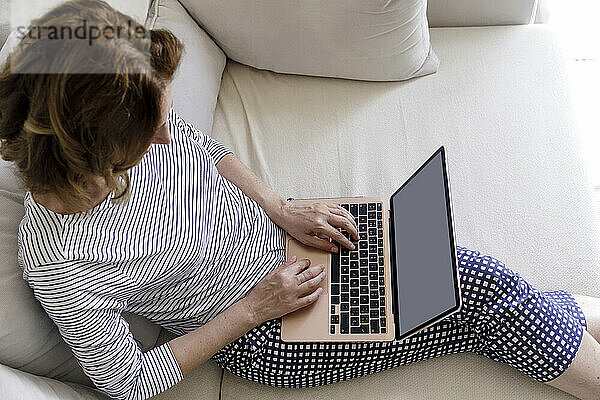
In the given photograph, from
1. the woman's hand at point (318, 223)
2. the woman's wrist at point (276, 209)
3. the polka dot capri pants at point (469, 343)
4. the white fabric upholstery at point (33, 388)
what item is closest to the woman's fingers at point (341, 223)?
the woman's hand at point (318, 223)

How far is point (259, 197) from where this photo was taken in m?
1.27

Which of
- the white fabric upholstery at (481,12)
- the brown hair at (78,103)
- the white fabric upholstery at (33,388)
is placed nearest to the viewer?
the brown hair at (78,103)

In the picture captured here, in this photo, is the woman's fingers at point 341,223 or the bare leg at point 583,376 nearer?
the bare leg at point 583,376

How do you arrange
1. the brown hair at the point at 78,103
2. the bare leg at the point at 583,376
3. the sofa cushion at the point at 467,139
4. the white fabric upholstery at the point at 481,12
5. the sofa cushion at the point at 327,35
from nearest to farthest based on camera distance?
the brown hair at the point at 78,103, the bare leg at the point at 583,376, the sofa cushion at the point at 467,139, the sofa cushion at the point at 327,35, the white fabric upholstery at the point at 481,12

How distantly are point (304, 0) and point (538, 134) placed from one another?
0.62 metres

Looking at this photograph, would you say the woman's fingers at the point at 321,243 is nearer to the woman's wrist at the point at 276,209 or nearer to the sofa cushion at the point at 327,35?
the woman's wrist at the point at 276,209

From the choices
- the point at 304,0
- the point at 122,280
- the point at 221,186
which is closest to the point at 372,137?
the point at 304,0

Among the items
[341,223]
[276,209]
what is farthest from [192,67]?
[341,223]

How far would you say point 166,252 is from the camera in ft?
3.31

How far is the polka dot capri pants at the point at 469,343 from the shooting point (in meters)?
1.09

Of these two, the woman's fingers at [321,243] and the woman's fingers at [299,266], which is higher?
the woman's fingers at [321,243]

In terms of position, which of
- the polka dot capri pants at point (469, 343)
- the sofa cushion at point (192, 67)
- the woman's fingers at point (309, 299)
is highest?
the sofa cushion at point (192, 67)

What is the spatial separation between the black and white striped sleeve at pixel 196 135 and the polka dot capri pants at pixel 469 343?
14.8 inches

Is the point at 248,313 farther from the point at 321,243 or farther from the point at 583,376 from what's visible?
the point at 583,376
